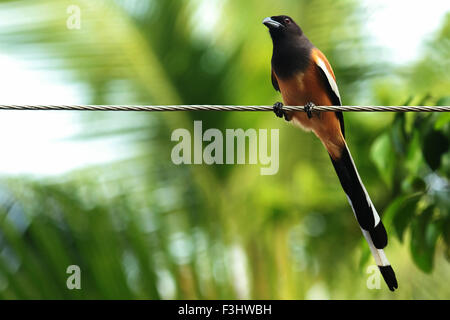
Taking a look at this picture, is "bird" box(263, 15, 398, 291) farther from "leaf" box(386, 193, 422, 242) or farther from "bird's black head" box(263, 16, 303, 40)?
"leaf" box(386, 193, 422, 242)

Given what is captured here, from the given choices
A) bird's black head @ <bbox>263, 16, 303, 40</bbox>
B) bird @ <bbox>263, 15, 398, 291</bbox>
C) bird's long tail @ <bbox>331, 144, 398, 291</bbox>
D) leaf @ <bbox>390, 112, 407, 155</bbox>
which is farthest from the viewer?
bird's black head @ <bbox>263, 16, 303, 40</bbox>

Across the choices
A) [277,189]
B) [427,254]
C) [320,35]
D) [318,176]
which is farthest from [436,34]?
[427,254]

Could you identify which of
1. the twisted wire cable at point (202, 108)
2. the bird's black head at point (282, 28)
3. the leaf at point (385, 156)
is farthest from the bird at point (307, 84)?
the twisted wire cable at point (202, 108)

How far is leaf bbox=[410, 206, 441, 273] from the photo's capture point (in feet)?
7.48

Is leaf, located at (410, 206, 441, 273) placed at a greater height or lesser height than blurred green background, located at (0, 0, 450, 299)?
lesser

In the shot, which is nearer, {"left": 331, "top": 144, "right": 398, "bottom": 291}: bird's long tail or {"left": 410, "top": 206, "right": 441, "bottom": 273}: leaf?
{"left": 410, "top": 206, "right": 441, "bottom": 273}: leaf

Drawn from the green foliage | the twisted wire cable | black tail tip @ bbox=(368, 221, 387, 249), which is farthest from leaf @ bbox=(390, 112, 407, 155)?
black tail tip @ bbox=(368, 221, 387, 249)

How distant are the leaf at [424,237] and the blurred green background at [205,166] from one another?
1.43 m

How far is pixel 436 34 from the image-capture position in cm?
453

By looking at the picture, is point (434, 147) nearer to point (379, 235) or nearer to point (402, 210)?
point (402, 210)

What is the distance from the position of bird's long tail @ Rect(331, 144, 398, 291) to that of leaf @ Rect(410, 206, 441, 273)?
0.94ft

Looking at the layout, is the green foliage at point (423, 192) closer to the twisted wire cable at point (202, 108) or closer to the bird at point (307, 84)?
the twisted wire cable at point (202, 108)

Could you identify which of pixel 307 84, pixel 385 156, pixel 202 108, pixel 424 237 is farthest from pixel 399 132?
pixel 202 108

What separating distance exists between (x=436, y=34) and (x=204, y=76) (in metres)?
1.95
